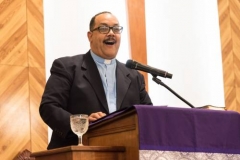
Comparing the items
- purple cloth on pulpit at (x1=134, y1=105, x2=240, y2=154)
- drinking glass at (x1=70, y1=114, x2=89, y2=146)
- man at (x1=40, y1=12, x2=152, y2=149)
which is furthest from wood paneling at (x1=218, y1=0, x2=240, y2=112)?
drinking glass at (x1=70, y1=114, x2=89, y2=146)

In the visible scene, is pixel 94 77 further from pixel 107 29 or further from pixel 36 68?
pixel 36 68

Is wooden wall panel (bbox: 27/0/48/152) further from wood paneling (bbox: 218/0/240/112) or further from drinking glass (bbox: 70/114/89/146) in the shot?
wood paneling (bbox: 218/0/240/112)

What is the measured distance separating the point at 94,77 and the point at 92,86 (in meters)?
0.10

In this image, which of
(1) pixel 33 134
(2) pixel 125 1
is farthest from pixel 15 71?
(2) pixel 125 1

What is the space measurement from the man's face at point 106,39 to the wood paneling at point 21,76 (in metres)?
1.33

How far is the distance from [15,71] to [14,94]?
0.22 m

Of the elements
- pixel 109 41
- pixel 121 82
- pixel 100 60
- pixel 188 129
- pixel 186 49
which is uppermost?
pixel 186 49

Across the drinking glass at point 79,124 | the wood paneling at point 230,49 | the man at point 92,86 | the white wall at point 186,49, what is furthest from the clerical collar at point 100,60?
the wood paneling at point 230,49

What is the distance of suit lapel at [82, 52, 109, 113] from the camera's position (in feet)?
10.1

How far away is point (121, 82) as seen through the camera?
3287 mm

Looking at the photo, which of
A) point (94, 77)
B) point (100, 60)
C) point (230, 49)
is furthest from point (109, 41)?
point (230, 49)

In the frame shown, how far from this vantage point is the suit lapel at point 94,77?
10.1ft

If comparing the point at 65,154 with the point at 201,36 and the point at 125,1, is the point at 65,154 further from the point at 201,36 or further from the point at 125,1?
→ the point at 201,36

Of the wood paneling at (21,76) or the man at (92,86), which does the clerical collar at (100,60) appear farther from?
the wood paneling at (21,76)
